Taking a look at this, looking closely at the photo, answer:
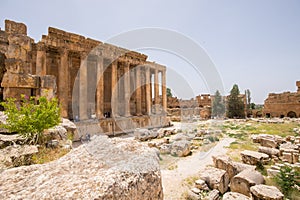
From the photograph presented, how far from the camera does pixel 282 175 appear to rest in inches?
200

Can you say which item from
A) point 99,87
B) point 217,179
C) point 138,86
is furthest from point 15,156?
point 138,86

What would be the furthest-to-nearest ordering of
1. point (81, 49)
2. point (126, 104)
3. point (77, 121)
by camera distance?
point (126, 104), point (81, 49), point (77, 121)

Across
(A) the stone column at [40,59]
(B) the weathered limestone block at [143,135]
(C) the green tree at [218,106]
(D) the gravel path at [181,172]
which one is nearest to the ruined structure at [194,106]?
(C) the green tree at [218,106]

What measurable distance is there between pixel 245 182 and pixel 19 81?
9.14 metres

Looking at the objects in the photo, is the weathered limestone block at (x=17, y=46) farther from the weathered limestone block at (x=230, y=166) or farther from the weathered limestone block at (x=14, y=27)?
the weathered limestone block at (x=230, y=166)

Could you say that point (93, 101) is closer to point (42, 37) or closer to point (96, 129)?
point (96, 129)

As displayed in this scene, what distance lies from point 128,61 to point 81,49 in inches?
233

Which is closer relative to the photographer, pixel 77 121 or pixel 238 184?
pixel 238 184

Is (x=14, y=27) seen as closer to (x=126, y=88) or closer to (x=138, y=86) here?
(x=126, y=88)

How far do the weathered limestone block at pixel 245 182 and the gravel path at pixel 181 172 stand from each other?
1546 millimetres

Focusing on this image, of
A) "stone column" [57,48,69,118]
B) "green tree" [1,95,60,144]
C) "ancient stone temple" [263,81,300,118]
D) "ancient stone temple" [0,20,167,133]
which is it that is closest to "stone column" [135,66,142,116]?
"ancient stone temple" [0,20,167,133]

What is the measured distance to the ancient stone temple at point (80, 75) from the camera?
6629mm

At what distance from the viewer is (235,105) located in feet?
109

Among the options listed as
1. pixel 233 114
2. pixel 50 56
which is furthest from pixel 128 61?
pixel 233 114
